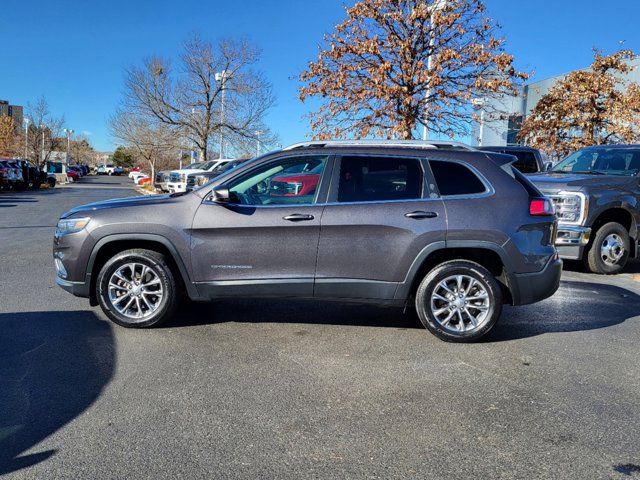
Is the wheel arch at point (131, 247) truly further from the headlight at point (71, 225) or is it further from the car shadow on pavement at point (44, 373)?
the car shadow on pavement at point (44, 373)

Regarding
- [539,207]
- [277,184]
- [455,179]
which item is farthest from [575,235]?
[277,184]

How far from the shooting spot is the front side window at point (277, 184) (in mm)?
5207

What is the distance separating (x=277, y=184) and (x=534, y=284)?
2.66 metres

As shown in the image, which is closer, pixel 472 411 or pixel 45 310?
pixel 472 411

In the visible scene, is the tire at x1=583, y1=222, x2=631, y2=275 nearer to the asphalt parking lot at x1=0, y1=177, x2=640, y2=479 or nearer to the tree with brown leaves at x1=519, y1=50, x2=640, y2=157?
the asphalt parking lot at x1=0, y1=177, x2=640, y2=479

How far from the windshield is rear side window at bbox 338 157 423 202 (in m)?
6.00

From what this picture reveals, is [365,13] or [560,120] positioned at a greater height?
[365,13]

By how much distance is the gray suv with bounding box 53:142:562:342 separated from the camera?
502cm

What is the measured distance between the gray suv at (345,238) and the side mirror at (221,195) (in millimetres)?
16

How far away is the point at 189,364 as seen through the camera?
14.6 feet

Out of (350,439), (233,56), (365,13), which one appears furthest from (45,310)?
(233,56)

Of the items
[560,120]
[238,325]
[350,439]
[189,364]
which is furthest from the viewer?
[560,120]

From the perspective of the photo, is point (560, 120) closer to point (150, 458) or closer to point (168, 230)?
point (168, 230)

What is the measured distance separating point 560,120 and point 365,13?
26.3ft
